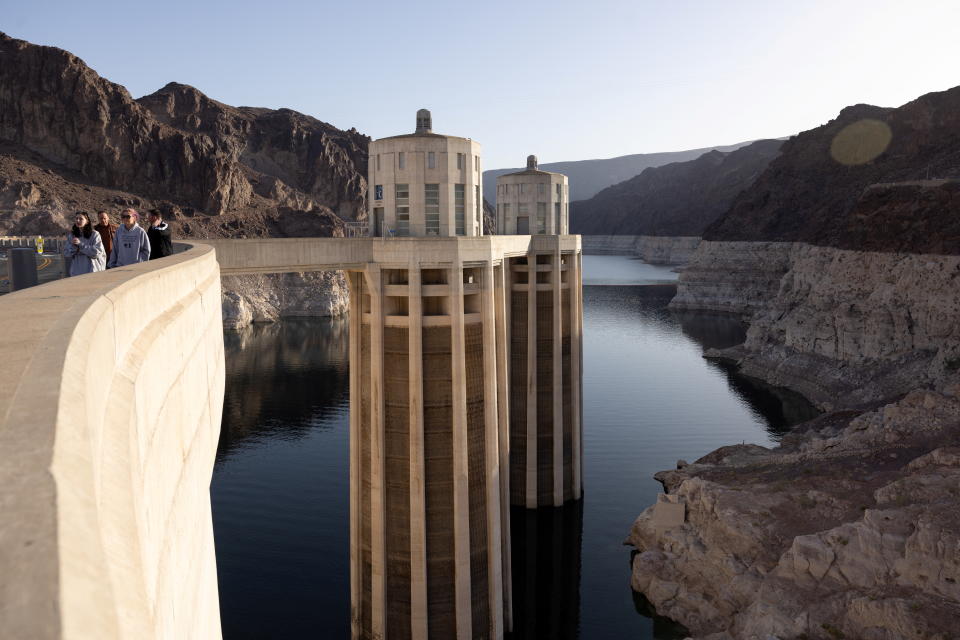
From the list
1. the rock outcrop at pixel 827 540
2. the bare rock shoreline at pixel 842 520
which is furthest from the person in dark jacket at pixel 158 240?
the rock outcrop at pixel 827 540

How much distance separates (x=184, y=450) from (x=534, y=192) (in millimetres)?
29672

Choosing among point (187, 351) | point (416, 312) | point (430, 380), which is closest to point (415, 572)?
point (430, 380)

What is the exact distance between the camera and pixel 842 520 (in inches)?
937

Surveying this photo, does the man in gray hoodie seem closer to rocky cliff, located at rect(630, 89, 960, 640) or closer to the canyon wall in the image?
rocky cliff, located at rect(630, 89, 960, 640)

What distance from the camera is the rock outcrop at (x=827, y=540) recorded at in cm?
1900

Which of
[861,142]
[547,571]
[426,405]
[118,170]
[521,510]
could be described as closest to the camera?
[426,405]

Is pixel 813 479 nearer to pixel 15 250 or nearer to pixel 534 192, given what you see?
pixel 534 192

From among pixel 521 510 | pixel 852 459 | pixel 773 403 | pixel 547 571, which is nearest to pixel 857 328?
pixel 773 403

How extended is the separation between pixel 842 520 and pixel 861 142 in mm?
95770

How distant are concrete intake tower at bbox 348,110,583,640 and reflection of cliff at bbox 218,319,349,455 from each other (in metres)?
25.2

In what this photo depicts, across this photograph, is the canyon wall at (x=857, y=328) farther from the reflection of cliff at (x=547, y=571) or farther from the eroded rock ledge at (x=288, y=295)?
the eroded rock ledge at (x=288, y=295)

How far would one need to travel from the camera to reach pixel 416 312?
2200 cm

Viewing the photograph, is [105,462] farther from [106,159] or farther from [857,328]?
[106,159]

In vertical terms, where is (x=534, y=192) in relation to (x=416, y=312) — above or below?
above
